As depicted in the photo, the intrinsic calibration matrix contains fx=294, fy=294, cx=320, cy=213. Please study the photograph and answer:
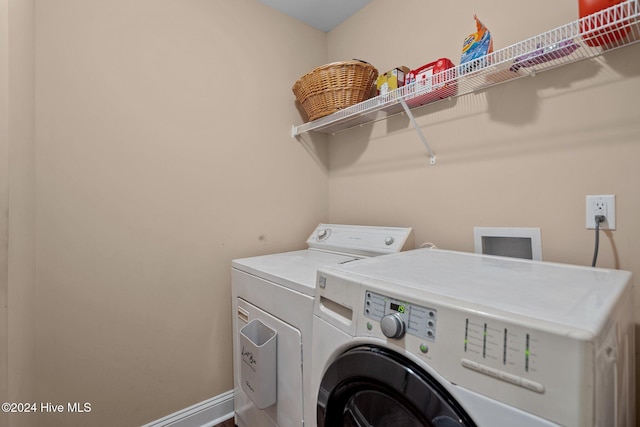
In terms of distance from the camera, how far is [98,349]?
4.26 ft

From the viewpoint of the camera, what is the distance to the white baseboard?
1.47 meters

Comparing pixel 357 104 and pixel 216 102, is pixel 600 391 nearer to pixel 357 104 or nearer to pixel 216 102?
pixel 357 104

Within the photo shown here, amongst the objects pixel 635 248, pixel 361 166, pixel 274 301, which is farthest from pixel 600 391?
pixel 361 166

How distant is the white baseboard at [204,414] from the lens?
1469 millimetres

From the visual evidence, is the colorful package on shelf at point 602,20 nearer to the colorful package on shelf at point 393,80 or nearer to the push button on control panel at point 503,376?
the colorful package on shelf at point 393,80

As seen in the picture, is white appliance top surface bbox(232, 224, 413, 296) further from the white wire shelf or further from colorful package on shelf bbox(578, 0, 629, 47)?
colorful package on shelf bbox(578, 0, 629, 47)

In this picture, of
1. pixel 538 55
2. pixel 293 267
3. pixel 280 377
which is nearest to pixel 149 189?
pixel 293 267

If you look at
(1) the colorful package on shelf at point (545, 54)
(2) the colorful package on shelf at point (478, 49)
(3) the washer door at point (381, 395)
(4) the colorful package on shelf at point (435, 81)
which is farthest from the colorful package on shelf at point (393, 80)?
(3) the washer door at point (381, 395)

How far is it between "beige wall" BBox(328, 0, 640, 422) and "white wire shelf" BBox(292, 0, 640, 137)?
0.05 m

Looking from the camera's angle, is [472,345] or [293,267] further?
[293,267]

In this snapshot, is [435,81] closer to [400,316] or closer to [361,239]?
[361,239]

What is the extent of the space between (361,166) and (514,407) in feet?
5.06

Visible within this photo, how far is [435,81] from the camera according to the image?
126 cm

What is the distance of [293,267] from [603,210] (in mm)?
1188
